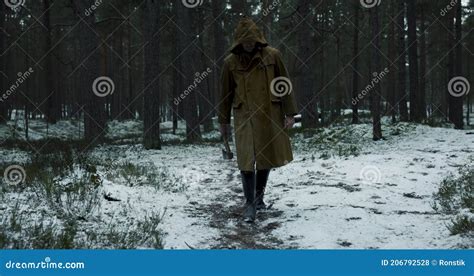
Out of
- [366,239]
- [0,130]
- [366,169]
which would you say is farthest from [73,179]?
[0,130]

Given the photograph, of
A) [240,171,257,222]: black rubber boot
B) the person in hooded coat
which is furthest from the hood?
[240,171,257,222]: black rubber boot

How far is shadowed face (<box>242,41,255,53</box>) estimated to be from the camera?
507cm

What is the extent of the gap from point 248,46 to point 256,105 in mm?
694

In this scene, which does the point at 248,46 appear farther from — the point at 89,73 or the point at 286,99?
the point at 89,73

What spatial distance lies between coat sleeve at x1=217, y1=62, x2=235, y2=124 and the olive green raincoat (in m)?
0.01

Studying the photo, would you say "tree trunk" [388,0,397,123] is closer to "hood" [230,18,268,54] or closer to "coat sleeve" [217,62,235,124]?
"coat sleeve" [217,62,235,124]

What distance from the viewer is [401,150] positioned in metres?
10.8

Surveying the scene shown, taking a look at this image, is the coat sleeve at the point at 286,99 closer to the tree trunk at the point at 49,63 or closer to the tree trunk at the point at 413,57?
the tree trunk at the point at 413,57

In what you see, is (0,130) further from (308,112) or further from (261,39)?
(261,39)

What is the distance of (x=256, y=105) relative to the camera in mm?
5199

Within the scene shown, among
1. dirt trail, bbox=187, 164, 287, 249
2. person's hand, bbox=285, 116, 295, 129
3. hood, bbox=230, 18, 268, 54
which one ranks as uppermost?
hood, bbox=230, 18, 268, 54

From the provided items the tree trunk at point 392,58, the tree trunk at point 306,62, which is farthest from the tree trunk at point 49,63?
the tree trunk at point 392,58

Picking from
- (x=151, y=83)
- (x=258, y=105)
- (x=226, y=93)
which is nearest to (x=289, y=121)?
(x=258, y=105)

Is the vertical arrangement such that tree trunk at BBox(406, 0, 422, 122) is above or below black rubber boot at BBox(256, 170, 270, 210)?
above
